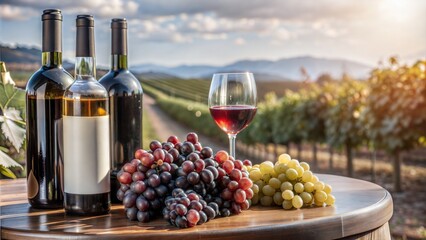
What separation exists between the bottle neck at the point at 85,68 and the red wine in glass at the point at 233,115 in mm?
559

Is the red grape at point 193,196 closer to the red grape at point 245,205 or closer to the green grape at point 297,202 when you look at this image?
the red grape at point 245,205

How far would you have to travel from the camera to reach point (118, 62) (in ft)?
6.93

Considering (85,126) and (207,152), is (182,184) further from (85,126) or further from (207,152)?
(85,126)

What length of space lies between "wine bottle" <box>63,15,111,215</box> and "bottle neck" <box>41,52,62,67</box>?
0.66 feet

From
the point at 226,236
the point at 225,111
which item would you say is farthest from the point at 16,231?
the point at 225,111

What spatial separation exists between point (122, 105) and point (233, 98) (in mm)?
411

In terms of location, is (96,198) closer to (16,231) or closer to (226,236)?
(16,231)

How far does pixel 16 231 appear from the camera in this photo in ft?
5.69

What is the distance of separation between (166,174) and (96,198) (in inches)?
9.6

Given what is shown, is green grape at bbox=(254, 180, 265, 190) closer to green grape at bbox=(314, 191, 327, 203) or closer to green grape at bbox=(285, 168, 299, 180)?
green grape at bbox=(285, 168, 299, 180)

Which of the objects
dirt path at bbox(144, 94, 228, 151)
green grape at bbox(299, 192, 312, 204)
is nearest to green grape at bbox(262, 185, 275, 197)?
green grape at bbox(299, 192, 312, 204)

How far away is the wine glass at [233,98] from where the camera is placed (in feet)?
7.22

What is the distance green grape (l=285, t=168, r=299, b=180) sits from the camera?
6.94 feet

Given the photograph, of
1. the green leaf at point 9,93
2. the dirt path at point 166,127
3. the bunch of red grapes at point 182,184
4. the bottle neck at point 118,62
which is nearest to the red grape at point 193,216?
the bunch of red grapes at point 182,184
